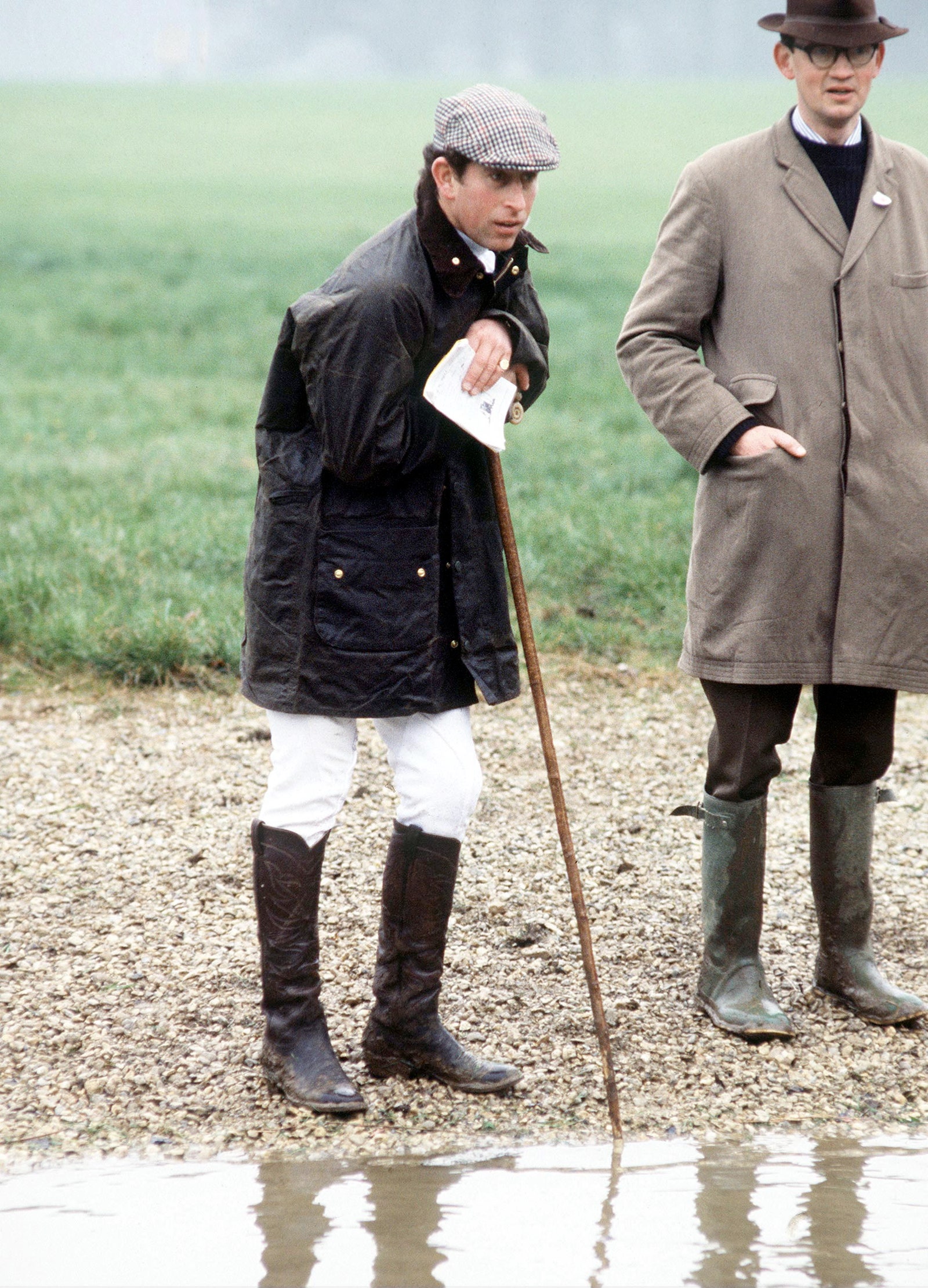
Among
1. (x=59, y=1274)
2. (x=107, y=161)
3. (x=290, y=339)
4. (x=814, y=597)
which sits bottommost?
(x=59, y=1274)

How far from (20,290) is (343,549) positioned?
50.7 feet

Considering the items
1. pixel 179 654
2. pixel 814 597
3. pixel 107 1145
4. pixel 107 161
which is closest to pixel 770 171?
pixel 814 597

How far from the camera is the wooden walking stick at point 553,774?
3.29m

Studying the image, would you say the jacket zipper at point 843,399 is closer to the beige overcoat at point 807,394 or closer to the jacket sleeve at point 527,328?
the beige overcoat at point 807,394

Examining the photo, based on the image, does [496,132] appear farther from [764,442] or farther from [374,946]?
[374,946]

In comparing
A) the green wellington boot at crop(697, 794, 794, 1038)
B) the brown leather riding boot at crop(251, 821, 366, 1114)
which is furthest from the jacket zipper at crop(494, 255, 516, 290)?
the green wellington boot at crop(697, 794, 794, 1038)

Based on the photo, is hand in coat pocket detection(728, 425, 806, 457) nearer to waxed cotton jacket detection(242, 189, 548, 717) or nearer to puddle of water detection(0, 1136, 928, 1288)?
waxed cotton jacket detection(242, 189, 548, 717)

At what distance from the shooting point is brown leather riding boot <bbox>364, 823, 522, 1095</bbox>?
3.39 metres

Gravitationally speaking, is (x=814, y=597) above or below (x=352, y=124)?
below

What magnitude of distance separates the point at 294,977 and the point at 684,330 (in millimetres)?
1691

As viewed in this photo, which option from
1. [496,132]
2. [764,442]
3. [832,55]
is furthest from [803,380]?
[496,132]

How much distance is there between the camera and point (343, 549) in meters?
3.20

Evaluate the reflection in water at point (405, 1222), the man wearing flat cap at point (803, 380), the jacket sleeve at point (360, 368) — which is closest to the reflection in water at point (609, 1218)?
the reflection in water at point (405, 1222)

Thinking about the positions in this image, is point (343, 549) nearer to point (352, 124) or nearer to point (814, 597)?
point (814, 597)
